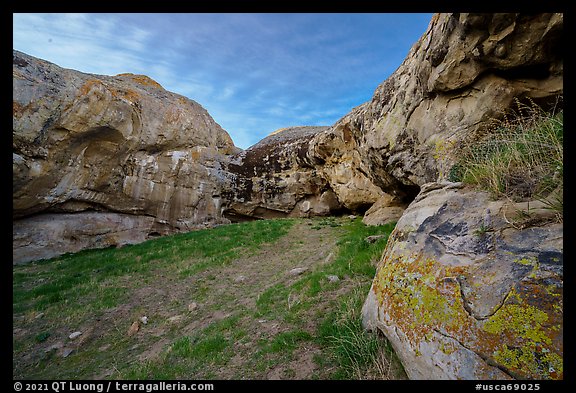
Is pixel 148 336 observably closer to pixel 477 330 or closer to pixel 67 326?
pixel 67 326

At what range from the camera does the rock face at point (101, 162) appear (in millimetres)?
16797

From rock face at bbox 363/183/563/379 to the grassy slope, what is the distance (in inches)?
23.3

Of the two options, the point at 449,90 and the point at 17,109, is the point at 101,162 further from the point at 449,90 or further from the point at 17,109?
the point at 449,90

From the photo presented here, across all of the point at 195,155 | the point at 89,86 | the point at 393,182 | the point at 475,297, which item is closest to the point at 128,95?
the point at 89,86

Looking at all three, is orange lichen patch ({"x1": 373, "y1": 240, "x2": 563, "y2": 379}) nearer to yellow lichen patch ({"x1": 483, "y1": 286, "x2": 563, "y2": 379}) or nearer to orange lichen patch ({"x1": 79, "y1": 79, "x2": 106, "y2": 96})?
yellow lichen patch ({"x1": 483, "y1": 286, "x2": 563, "y2": 379})

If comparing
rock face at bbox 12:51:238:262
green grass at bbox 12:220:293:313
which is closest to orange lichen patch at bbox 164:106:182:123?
rock face at bbox 12:51:238:262

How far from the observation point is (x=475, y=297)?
2691 mm

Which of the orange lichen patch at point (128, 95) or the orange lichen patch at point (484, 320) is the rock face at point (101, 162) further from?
the orange lichen patch at point (484, 320)

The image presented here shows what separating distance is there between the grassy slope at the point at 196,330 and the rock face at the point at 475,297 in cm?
59

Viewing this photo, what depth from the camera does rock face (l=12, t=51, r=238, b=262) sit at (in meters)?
16.8
